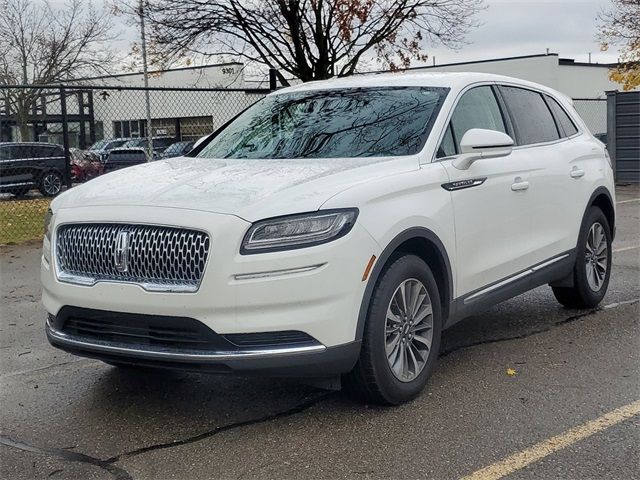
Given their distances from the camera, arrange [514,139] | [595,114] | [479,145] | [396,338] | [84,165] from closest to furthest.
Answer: [396,338], [479,145], [514,139], [84,165], [595,114]

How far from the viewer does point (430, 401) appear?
14.9 ft

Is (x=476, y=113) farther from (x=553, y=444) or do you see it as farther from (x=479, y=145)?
(x=553, y=444)

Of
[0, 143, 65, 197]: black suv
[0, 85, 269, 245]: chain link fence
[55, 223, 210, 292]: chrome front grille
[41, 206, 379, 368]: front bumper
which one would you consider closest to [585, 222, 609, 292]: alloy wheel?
[41, 206, 379, 368]: front bumper

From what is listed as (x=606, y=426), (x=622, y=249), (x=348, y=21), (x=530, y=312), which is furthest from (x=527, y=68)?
(x=606, y=426)

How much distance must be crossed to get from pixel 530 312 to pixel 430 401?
246 centimetres

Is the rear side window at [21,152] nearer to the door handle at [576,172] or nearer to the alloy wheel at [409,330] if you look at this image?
the door handle at [576,172]

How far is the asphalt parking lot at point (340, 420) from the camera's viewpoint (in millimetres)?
3717

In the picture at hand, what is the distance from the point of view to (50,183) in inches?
643

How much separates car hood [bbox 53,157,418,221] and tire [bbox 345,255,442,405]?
1.78ft

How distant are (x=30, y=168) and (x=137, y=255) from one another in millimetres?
14364

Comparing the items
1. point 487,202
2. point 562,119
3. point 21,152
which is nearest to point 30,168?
point 21,152

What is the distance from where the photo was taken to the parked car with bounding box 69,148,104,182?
16.0 m

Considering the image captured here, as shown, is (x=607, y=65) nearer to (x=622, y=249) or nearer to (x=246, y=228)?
(x=622, y=249)

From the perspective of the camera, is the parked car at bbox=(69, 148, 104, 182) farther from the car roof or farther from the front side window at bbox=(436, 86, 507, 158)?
the front side window at bbox=(436, 86, 507, 158)
